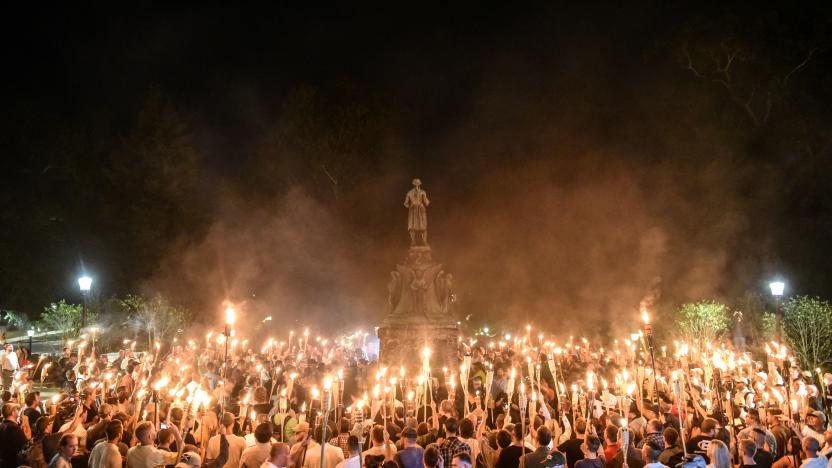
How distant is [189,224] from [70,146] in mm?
9077

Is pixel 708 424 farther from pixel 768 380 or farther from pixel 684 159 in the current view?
pixel 684 159

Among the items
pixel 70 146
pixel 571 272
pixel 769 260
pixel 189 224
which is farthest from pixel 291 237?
pixel 769 260

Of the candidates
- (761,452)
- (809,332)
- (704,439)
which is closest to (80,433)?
(704,439)

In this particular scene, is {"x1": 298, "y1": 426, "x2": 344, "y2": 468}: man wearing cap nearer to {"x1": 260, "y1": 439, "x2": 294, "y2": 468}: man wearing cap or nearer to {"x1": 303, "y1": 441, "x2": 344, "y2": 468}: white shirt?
{"x1": 303, "y1": 441, "x2": 344, "y2": 468}: white shirt

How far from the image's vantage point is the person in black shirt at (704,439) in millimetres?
7252

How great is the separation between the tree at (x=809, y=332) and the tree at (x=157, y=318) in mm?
27554

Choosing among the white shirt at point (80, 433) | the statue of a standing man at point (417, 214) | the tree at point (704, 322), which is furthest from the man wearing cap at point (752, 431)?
the tree at point (704, 322)

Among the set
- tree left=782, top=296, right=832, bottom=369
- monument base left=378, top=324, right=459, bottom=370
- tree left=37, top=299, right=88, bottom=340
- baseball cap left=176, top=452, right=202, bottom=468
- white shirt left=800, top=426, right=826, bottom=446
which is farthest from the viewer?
tree left=37, top=299, right=88, bottom=340

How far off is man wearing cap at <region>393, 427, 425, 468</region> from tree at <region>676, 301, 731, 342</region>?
2137 centimetres

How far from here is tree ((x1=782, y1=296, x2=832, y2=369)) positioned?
21.5 metres

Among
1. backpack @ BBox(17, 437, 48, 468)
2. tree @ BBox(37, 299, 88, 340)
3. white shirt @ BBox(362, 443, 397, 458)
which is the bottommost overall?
white shirt @ BBox(362, 443, 397, 458)

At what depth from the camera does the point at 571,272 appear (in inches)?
1614

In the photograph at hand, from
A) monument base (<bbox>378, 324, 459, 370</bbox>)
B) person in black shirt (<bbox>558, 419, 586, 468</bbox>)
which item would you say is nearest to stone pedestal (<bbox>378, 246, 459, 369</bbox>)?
monument base (<bbox>378, 324, 459, 370</bbox>)

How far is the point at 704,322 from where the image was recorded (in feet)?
84.7
